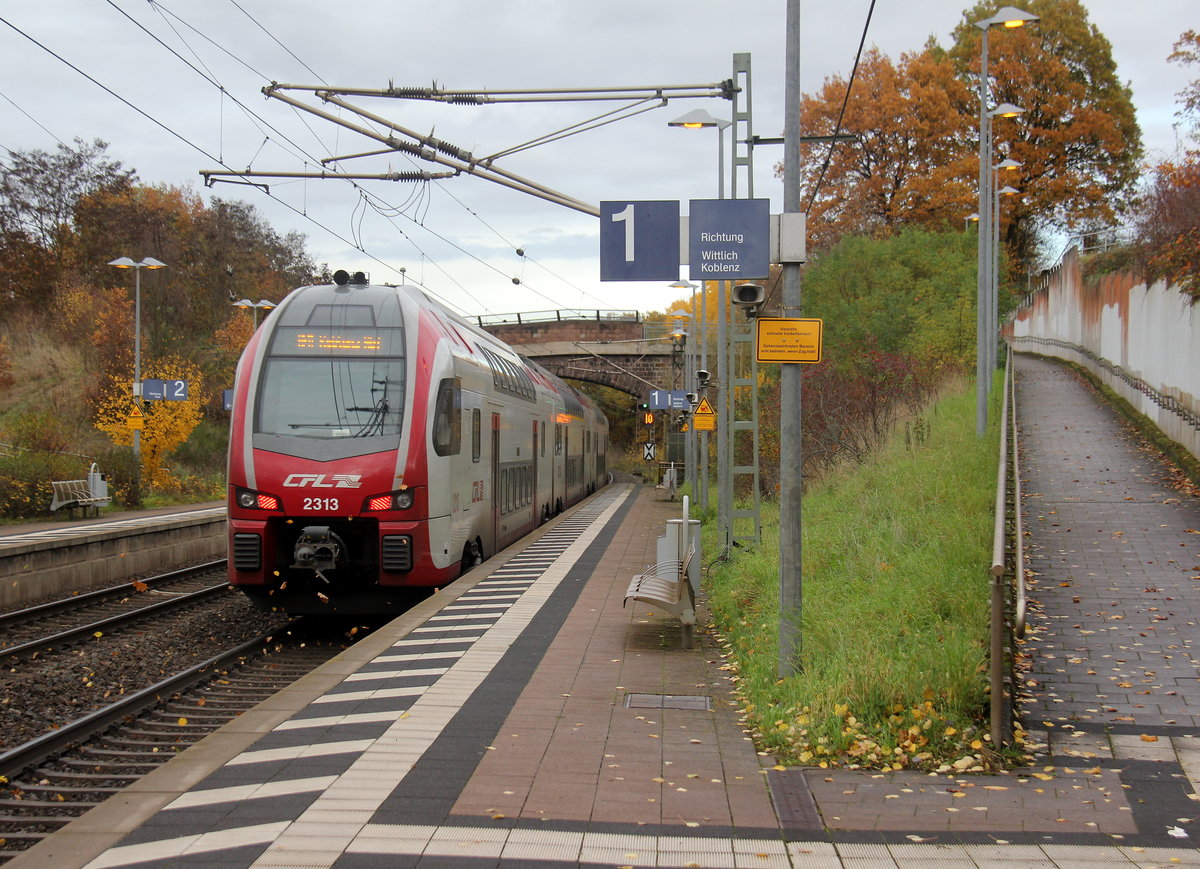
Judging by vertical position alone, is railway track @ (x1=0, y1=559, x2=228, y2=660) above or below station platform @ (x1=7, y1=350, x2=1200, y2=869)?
below

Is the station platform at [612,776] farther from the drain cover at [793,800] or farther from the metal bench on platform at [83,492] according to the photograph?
the metal bench on platform at [83,492]

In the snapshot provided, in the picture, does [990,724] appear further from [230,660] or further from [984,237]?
[984,237]

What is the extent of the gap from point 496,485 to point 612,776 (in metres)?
11.2

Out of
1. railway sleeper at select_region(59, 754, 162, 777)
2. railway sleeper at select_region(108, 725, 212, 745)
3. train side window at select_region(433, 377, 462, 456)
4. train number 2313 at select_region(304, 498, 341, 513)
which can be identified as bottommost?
railway sleeper at select_region(108, 725, 212, 745)

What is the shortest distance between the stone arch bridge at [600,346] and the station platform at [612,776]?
50.1 meters

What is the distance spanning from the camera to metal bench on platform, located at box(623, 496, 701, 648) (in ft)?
34.7

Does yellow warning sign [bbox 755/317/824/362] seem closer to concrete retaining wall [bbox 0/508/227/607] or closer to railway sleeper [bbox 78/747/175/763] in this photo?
railway sleeper [bbox 78/747/175/763]

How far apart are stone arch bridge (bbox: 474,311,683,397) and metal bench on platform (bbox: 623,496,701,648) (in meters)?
47.2

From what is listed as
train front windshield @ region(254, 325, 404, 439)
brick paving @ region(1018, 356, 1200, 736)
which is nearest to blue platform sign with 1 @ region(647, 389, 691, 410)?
brick paving @ region(1018, 356, 1200, 736)

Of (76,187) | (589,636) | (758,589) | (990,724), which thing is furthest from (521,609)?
(76,187)

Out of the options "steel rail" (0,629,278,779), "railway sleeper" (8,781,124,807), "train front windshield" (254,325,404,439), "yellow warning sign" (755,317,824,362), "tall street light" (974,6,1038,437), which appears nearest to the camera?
"railway sleeper" (8,781,124,807)

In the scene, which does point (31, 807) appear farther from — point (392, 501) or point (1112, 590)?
point (1112, 590)

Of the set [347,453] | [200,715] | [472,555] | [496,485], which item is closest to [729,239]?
[347,453]

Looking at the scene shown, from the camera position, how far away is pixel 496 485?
Answer: 17516 millimetres
